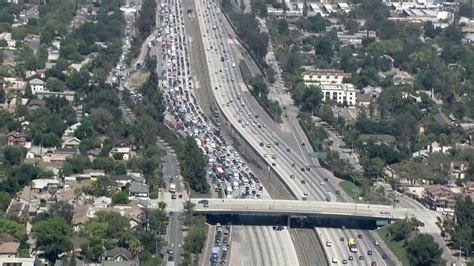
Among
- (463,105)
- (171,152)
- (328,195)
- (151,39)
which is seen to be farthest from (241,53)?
(328,195)

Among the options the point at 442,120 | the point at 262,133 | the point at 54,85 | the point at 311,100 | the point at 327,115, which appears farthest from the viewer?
the point at 54,85

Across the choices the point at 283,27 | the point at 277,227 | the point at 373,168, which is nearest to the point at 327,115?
the point at 373,168

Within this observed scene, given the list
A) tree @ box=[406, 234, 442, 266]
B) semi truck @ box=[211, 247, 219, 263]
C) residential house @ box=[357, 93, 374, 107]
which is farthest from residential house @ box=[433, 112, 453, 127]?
semi truck @ box=[211, 247, 219, 263]

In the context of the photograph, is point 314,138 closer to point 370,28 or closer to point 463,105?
point 463,105

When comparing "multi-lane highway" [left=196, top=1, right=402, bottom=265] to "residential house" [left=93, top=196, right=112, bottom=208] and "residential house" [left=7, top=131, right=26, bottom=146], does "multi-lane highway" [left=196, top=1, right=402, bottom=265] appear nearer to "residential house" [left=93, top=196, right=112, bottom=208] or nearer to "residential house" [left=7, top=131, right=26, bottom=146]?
"residential house" [left=93, top=196, right=112, bottom=208]

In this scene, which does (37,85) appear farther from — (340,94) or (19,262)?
(19,262)
